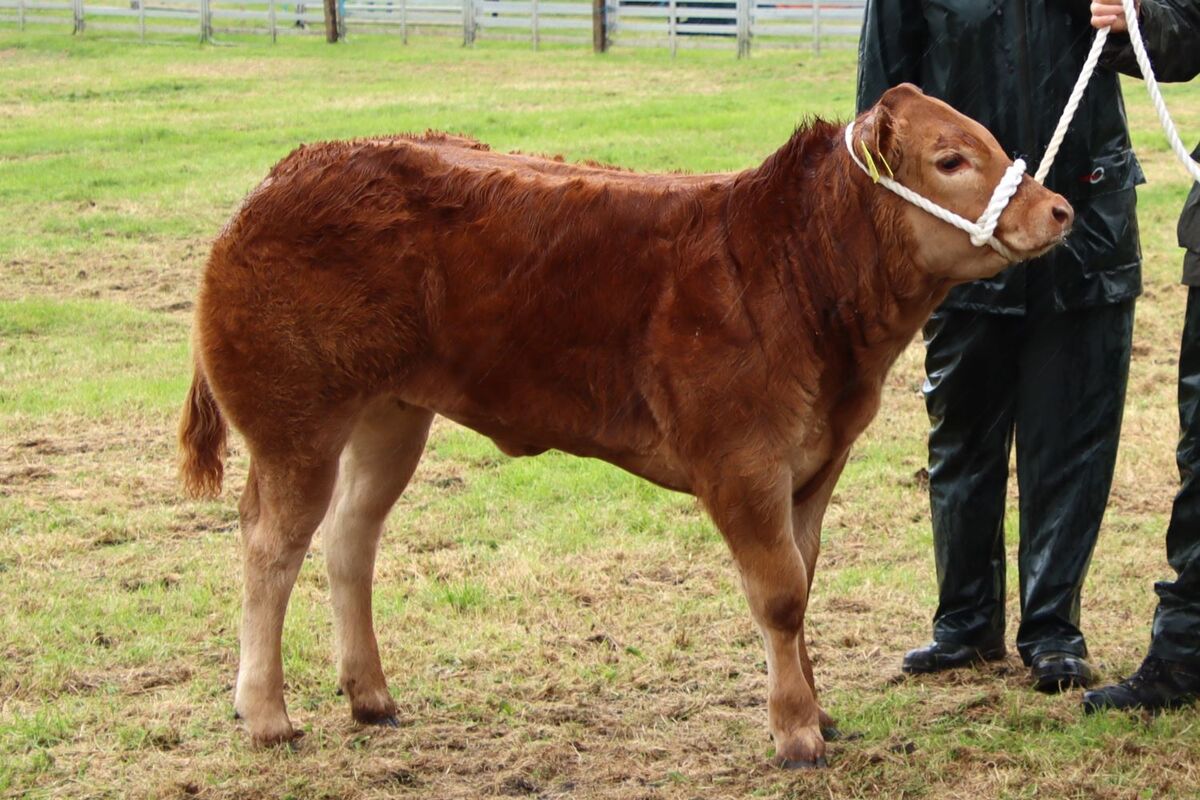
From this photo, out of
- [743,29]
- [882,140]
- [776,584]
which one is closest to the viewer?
[882,140]

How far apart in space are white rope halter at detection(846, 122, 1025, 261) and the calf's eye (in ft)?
0.31

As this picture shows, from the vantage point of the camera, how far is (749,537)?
436cm

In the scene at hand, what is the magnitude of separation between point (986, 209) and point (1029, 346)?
101 centimetres

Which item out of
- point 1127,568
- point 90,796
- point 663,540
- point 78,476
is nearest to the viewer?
point 90,796

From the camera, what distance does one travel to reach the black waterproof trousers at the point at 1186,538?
4.70 m

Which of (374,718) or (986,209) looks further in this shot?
(374,718)

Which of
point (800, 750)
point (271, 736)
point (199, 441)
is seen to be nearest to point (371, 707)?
point (271, 736)

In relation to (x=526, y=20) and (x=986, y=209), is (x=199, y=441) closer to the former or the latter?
(x=986, y=209)

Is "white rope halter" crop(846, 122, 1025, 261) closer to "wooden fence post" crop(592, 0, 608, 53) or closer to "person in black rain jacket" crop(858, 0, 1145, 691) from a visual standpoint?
"person in black rain jacket" crop(858, 0, 1145, 691)

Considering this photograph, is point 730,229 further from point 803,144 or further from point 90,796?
point 90,796

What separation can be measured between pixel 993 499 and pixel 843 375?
1089 millimetres

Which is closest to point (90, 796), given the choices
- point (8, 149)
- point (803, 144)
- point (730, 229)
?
point (730, 229)

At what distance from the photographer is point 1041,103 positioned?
15.8 feet

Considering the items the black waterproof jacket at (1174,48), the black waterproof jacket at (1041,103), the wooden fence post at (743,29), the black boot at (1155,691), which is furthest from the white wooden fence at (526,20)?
the black boot at (1155,691)
